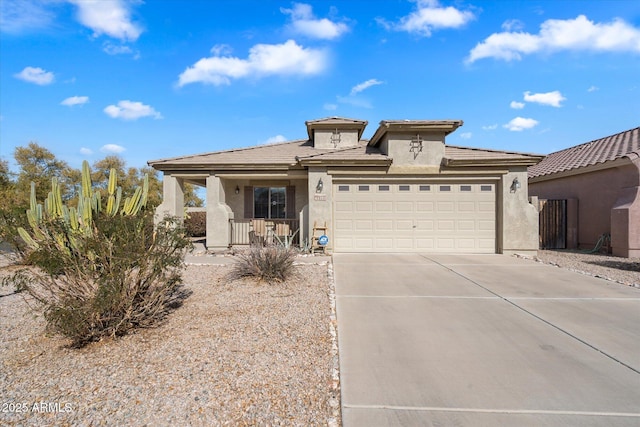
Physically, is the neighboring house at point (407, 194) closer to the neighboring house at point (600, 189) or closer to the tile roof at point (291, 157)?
the tile roof at point (291, 157)

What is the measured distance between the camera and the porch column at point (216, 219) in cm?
1298

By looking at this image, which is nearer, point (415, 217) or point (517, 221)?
point (517, 221)

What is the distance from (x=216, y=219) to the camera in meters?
13.0

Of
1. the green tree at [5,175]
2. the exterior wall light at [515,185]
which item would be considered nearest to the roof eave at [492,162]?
the exterior wall light at [515,185]

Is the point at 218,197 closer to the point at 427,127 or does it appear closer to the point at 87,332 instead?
the point at 427,127

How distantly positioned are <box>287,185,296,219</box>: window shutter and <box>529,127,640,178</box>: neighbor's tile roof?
1151 cm

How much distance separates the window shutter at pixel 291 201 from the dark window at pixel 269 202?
23 cm

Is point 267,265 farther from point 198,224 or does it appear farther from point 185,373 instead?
point 198,224

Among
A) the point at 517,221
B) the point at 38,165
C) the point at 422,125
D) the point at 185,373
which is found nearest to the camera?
the point at 185,373

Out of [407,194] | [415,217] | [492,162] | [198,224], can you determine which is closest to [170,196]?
[198,224]

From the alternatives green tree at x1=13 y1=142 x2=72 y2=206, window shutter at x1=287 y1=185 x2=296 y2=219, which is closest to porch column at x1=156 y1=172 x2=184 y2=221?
window shutter at x1=287 y1=185 x2=296 y2=219

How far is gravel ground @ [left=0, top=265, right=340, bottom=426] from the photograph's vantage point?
3.03 meters

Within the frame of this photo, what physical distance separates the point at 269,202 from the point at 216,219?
9.05ft

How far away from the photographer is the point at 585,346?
448 centimetres
